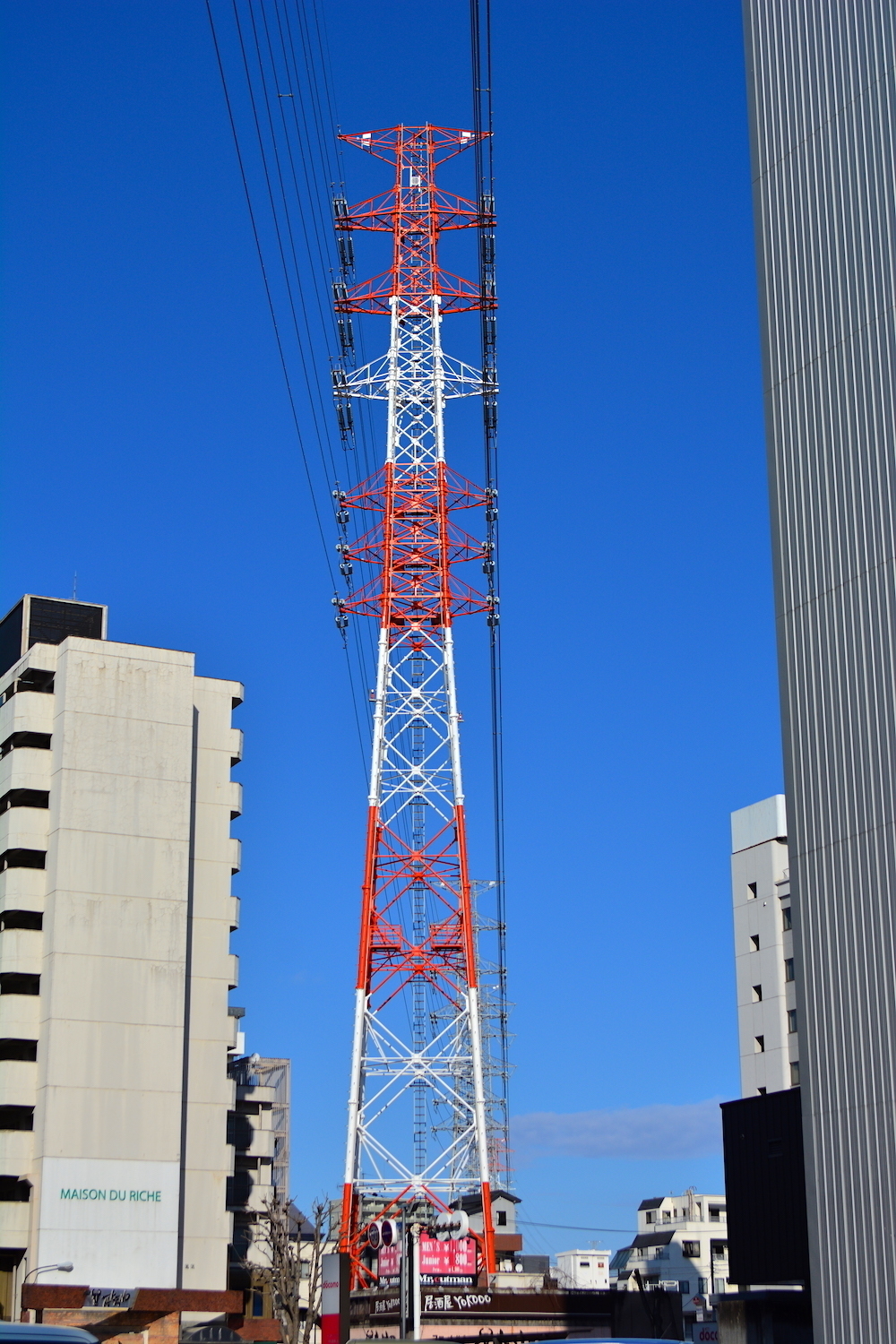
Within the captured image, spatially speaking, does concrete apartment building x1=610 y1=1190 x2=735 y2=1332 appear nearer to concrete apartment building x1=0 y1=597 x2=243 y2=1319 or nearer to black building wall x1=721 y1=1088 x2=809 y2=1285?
concrete apartment building x1=0 y1=597 x2=243 y2=1319

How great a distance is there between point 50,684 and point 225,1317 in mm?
30817

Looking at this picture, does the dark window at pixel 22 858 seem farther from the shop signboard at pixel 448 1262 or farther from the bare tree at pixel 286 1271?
the shop signboard at pixel 448 1262

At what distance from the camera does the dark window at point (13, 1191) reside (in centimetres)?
7319

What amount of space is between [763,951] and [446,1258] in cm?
4058

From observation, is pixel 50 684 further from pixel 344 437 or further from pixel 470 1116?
pixel 470 1116

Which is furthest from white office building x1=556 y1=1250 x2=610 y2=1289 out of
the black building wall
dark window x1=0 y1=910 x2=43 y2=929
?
the black building wall

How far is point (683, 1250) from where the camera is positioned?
135 metres

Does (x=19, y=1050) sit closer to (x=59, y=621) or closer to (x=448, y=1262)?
(x=59, y=621)

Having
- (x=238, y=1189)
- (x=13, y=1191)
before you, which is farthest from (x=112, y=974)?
(x=238, y=1189)

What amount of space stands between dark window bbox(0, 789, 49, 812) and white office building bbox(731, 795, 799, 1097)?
36762mm

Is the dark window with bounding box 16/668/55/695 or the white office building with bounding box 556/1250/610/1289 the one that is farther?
the white office building with bounding box 556/1250/610/1289

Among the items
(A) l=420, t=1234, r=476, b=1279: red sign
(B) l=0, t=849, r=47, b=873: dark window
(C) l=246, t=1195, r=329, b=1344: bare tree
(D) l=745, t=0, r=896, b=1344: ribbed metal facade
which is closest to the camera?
(D) l=745, t=0, r=896, b=1344: ribbed metal facade

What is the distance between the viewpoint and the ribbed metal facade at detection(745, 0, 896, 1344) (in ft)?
80.4

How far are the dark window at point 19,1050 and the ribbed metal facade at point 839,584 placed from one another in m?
56.6
